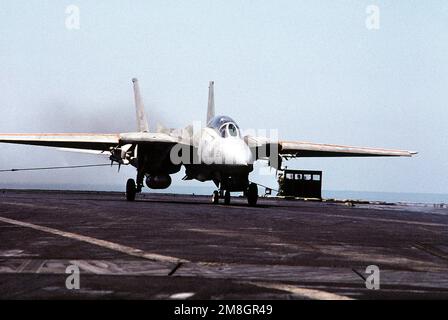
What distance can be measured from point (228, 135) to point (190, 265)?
1817 centimetres

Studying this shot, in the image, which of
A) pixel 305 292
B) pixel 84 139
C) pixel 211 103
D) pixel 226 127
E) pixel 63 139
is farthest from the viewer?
pixel 211 103

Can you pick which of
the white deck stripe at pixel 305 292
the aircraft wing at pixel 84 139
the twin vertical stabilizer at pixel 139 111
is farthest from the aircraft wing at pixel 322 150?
the white deck stripe at pixel 305 292

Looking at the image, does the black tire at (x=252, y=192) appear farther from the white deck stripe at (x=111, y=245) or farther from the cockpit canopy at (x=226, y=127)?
the white deck stripe at (x=111, y=245)

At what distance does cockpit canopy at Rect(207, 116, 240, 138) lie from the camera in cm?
2477

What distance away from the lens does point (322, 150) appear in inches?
1196

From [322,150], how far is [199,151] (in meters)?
7.55

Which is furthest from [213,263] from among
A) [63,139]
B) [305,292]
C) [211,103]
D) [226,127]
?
[211,103]

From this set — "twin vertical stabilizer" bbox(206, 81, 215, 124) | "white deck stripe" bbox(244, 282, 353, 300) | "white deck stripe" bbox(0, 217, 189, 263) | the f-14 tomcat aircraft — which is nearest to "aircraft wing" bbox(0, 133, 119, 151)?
the f-14 tomcat aircraft

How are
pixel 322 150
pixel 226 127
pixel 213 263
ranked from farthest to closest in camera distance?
pixel 322 150 → pixel 226 127 → pixel 213 263

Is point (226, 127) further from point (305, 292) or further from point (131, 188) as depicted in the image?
point (305, 292)

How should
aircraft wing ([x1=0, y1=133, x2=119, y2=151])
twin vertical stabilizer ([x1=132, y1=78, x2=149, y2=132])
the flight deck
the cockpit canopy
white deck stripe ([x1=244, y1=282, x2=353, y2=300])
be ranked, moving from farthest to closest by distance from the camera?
twin vertical stabilizer ([x1=132, y1=78, x2=149, y2=132]) < aircraft wing ([x1=0, y1=133, x2=119, y2=151]) < the cockpit canopy < the flight deck < white deck stripe ([x1=244, y1=282, x2=353, y2=300])

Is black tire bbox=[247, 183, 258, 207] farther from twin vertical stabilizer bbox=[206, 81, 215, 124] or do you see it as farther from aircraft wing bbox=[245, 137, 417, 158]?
twin vertical stabilizer bbox=[206, 81, 215, 124]
